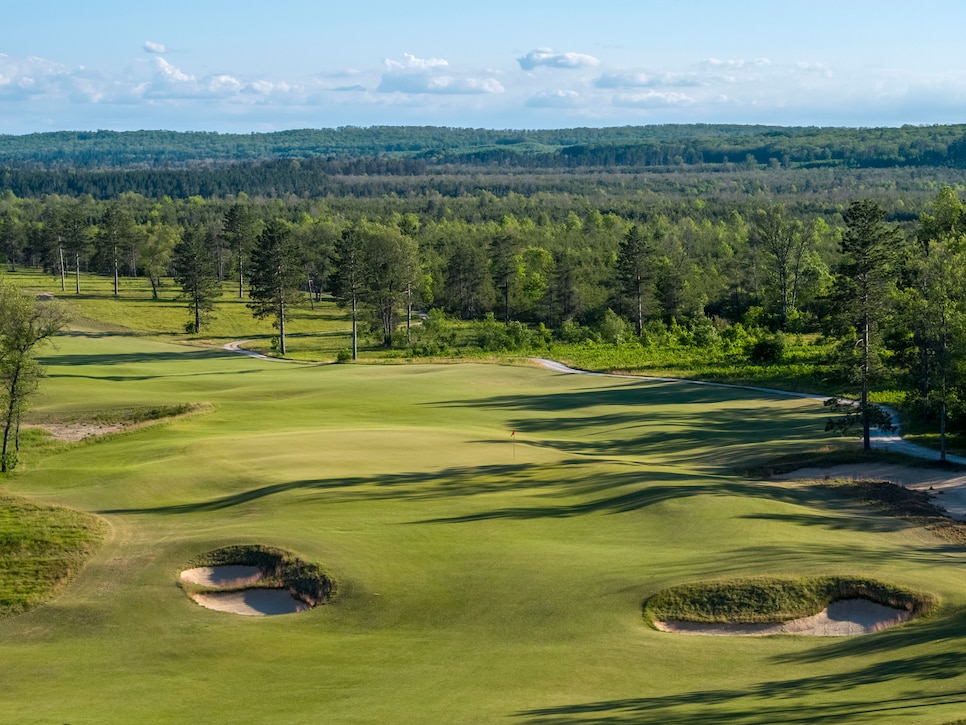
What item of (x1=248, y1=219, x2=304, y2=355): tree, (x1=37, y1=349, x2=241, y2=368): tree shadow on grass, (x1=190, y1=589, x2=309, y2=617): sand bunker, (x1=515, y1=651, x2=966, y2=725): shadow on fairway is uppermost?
(x1=248, y1=219, x2=304, y2=355): tree

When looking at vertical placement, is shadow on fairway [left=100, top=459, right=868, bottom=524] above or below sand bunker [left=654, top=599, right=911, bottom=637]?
below

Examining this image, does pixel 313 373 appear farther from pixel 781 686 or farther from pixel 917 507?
pixel 781 686

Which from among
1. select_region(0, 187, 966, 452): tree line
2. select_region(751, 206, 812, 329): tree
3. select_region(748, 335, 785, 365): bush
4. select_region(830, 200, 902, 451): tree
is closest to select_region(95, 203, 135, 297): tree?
select_region(0, 187, 966, 452): tree line

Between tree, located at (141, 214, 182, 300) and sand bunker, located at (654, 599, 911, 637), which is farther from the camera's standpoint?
tree, located at (141, 214, 182, 300)

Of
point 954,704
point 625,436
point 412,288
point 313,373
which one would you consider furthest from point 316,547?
point 412,288

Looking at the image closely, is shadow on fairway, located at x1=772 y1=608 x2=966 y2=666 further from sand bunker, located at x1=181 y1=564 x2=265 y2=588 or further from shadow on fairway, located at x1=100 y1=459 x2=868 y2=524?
sand bunker, located at x1=181 y1=564 x2=265 y2=588

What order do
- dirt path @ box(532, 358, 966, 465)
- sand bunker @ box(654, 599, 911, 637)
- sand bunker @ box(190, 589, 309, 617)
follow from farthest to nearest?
1. dirt path @ box(532, 358, 966, 465)
2. sand bunker @ box(190, 589, 309, 617)
3. sand bunker @ box(654, 599, 911, 637)

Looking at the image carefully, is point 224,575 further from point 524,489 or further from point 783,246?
point 783,246

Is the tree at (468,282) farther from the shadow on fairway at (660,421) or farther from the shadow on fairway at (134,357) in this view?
the shadow on fairway at (660,421)
